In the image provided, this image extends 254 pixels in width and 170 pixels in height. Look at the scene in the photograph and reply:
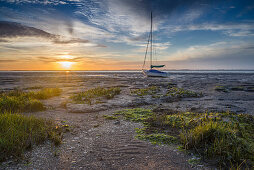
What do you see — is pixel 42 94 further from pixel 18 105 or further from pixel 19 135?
pixel 19 135

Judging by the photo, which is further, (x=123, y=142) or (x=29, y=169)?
(x=123, y=142)

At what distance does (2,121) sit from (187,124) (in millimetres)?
7480

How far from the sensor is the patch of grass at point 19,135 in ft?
13.9

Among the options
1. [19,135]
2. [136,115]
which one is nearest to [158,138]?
[136,115]

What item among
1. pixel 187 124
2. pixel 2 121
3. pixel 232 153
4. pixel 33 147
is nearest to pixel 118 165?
pixel 33 147

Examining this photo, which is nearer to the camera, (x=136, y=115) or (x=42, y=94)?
(x=136, y=115)

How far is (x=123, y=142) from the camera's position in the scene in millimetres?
5336

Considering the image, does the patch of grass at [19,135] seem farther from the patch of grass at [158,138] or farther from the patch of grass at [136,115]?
the patch of grass at [136,115]

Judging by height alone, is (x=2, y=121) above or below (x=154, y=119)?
above

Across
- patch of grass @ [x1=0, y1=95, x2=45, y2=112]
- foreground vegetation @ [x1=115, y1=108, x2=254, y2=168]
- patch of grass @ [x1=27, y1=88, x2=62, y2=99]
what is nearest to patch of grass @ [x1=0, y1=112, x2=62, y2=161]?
patch of grass @ [x1=0, y1=95, x2=45, y2=112]

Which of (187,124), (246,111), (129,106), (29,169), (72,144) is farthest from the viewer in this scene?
(129,106)

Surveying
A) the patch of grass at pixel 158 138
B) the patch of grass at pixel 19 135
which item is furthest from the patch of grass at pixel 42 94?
the patch of grass at pixel 158 138

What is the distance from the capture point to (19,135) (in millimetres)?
4840

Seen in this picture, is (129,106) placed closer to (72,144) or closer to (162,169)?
(72,144)
